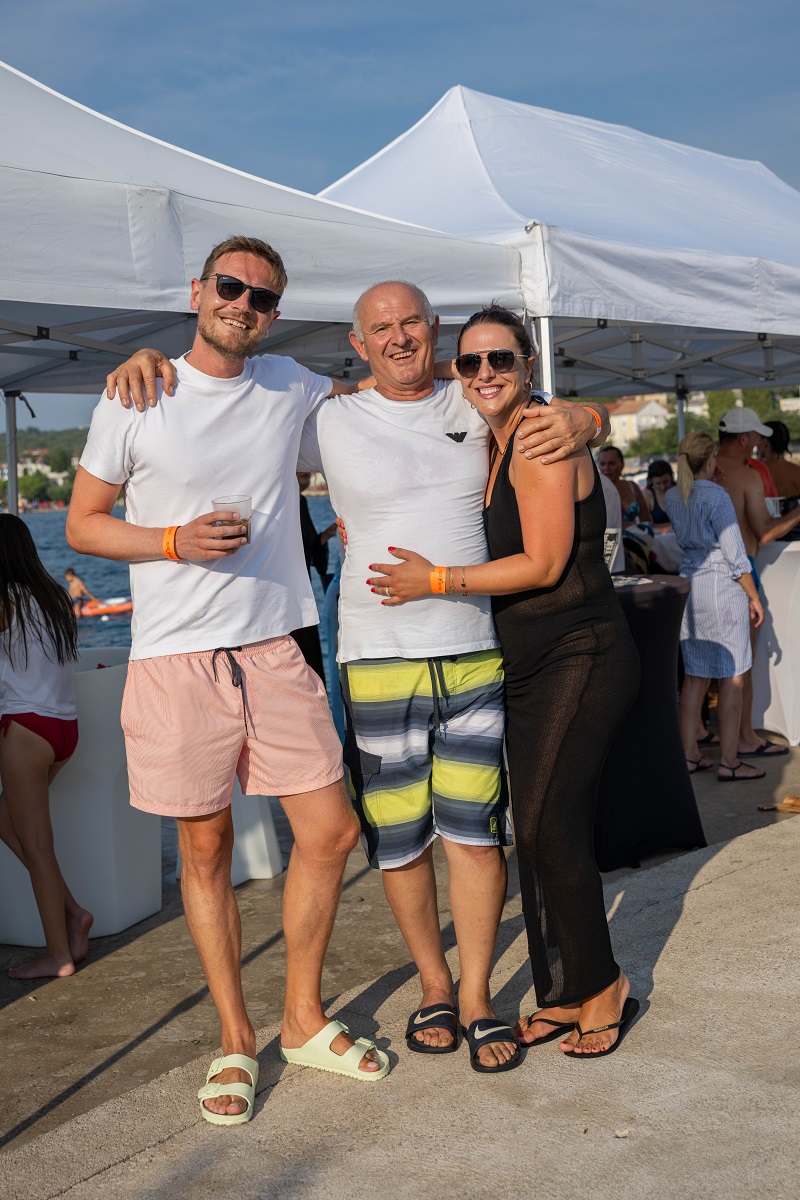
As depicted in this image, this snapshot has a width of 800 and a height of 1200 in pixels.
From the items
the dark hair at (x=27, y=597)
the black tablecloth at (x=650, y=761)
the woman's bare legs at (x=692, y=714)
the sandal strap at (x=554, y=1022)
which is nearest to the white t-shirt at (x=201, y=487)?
the sandal strap at (x=554, y=1022)

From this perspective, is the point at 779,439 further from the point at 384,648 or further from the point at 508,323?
the point at 384,648

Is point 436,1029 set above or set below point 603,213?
below

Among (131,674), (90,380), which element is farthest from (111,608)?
(131,674)

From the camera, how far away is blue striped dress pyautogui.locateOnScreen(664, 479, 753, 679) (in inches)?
236

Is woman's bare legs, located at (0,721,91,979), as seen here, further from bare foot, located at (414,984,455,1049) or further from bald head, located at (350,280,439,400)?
bald head, located at (350,280,439,400)

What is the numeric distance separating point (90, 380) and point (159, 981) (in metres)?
4.79

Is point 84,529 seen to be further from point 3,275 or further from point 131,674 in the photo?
point 3,275

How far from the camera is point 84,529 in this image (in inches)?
106

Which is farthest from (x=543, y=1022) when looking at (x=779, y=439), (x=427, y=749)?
(x=779, y=439)

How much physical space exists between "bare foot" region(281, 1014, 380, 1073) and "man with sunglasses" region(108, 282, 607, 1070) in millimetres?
174

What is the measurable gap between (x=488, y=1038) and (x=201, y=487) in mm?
1488

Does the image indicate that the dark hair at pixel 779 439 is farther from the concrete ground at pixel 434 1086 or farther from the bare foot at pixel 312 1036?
the bare foot at pixel 312 1036

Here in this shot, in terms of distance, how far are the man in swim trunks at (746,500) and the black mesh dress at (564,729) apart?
3795mm

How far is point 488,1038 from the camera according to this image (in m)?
2.83
